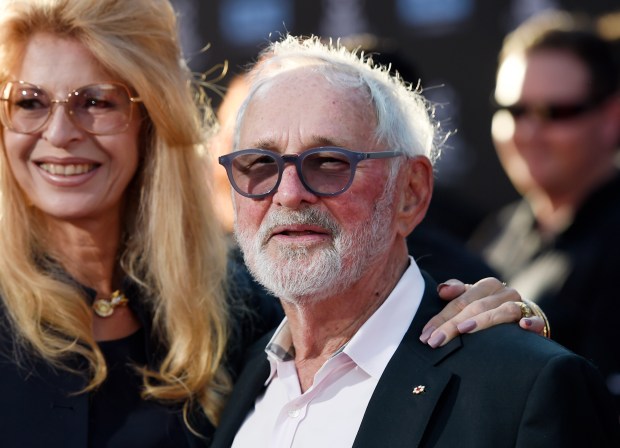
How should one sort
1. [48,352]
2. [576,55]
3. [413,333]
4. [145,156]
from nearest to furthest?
[413,333], [48,352], [145,156], [576,55]

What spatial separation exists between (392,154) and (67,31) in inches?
47.8

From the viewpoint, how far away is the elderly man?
2742 mm

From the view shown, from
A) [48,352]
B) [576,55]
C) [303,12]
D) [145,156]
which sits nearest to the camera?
[48,352]

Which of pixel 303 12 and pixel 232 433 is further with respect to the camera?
pixel 303 12

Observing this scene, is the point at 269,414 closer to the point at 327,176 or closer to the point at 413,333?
the point at 413,333

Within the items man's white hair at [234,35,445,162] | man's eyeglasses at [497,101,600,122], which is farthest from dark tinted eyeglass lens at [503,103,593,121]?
man's white hair at [234,35,445,162]

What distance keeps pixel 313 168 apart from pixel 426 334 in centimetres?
53

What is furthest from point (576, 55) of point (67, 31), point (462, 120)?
point (67, 31)

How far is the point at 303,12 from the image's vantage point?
20.1ft

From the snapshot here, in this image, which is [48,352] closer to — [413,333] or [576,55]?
[413,333]

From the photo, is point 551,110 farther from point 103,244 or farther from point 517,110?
point 103,244

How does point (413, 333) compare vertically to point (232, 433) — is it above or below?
above

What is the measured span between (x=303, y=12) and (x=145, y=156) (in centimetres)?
252

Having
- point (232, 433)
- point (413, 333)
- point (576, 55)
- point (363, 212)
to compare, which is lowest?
point (232, 433)
